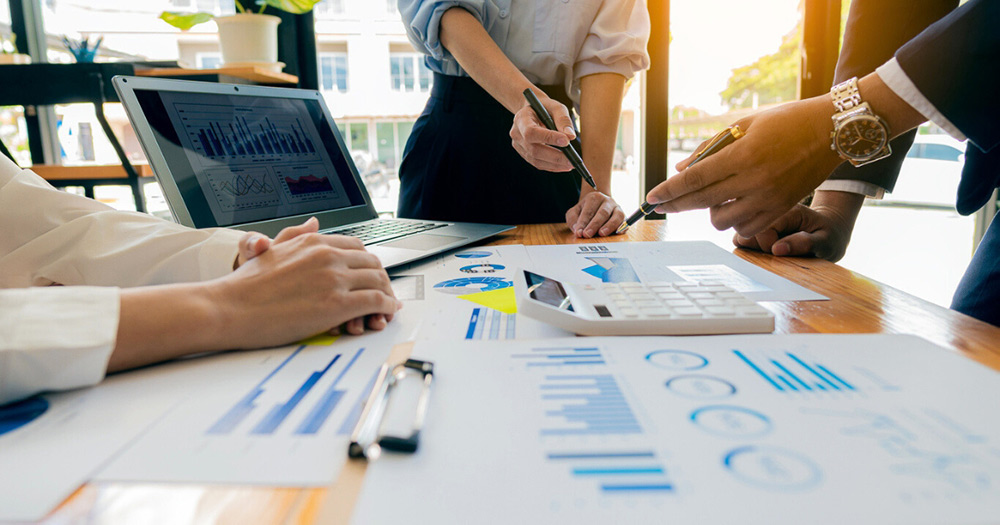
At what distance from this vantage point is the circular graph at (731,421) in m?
0.30

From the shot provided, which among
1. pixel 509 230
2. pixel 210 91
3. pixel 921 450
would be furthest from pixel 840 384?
pixel 210 91

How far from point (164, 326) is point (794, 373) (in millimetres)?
443

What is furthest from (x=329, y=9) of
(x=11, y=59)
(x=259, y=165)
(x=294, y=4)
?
(x=259, y=165)

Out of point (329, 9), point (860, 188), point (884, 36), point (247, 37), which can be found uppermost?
point (329, 9)

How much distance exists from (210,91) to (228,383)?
2.06ft

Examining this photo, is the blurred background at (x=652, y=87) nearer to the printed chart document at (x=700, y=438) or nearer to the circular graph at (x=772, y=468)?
the printed chart document at (x=700, y=438)

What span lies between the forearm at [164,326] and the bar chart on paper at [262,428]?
3cm

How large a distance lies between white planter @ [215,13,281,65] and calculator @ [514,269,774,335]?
171 cm

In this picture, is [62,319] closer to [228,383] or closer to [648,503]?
[228,383]

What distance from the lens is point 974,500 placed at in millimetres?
239

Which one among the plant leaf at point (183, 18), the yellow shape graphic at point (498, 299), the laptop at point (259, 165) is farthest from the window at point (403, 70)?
the yellow shape graphic at point (498, 299)

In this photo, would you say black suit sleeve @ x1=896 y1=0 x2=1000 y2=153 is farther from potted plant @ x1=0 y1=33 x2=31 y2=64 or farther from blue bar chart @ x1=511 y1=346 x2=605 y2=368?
potted plant @ x1=0 y1=33 x2=31 y2=64

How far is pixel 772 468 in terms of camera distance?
26 cm

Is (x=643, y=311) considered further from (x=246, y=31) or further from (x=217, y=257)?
(x=246, y=31)
